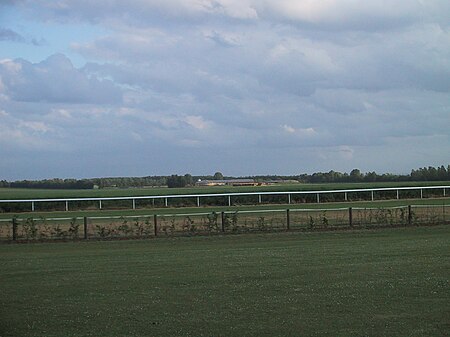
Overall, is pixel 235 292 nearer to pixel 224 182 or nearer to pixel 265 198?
pixel 265 198

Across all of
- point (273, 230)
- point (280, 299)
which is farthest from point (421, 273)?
point (273, 230)

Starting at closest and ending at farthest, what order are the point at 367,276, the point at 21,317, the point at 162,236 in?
the point at 21,317
the point at 367,276
the point at 162,236

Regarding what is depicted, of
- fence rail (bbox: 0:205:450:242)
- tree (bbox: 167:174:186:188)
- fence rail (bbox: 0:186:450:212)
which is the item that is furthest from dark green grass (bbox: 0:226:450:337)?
tree (bbox: 167:174:186:188)

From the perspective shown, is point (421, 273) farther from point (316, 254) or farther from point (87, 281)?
Result: point (87, 281)

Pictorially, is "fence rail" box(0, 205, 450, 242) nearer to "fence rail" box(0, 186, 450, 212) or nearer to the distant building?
"fence rail" box(0, 186, 450, 212)

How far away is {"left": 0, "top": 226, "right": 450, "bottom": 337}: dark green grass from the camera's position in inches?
414

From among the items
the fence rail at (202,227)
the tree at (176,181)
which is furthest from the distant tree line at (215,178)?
the fence rail at (202,227)

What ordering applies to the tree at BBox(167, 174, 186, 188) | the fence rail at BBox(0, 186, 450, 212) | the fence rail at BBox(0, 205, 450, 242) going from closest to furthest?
the fence rail at BBox(0, 205, 450, 242) < the fence rail at BBox(0, 186, 450, 212) < the tree at BBox(167, 174, 186, 188)

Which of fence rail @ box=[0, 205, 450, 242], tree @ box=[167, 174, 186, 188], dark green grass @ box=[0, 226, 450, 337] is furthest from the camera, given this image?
tree @ box=[167, 174, 186, 188]

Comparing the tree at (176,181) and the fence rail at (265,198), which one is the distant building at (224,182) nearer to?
the tree at (176,181)

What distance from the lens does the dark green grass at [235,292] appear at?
10523 millimetres

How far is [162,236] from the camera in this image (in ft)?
107

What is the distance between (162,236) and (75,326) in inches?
857

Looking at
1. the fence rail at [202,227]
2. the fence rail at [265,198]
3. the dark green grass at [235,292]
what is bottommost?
the dark green grass at [235,292]
